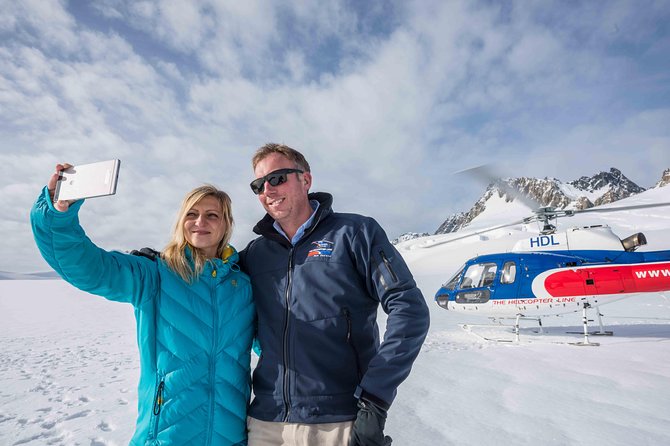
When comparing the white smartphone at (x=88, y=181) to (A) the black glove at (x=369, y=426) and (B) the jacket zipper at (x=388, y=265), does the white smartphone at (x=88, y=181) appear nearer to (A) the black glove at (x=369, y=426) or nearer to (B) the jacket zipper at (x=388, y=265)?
(B) the jacket zipper at (x=388, y=265)

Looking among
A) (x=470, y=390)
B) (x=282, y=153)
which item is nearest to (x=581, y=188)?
(x=470, y=390)

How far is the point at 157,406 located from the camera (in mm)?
1897

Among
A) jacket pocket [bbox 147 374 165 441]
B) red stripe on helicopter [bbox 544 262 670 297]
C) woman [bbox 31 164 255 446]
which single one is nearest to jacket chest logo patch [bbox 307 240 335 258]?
woman [bbox 31 164 255 446]

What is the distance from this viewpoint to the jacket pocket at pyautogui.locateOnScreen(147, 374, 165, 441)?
1.88 metres

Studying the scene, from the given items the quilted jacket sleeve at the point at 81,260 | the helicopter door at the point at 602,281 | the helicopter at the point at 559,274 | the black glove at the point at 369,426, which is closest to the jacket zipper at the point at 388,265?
the black glove at the point at 369,426

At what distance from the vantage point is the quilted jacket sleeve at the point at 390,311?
1764 mm

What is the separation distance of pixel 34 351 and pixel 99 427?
5627 mm

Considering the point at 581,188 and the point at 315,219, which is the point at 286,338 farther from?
the point at 581,188

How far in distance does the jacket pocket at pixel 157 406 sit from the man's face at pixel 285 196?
45.4 inches

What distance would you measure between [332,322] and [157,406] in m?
1.02

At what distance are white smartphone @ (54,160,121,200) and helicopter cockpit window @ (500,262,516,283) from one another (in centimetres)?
924

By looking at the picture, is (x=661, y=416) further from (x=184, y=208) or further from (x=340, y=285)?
A: (x=184, y=208)

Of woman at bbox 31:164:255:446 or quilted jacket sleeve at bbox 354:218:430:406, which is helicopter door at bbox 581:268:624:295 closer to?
quilted jacket sleeve at bbox 354:218:430:406

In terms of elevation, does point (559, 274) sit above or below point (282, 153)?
below
